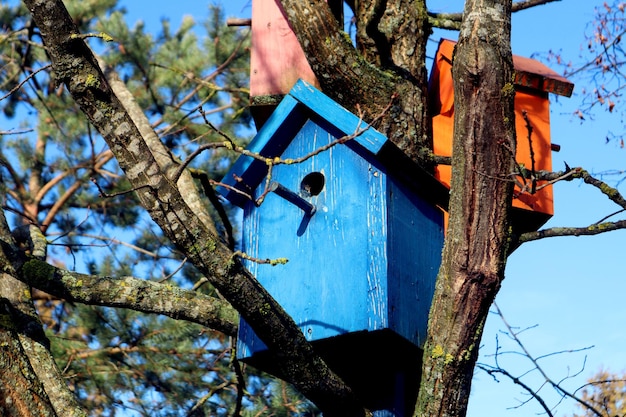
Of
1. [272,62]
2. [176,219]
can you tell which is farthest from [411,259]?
[272,62]

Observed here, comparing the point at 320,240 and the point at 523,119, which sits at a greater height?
the point at 523,119

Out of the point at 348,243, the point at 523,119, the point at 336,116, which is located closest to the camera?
the point at 348,243

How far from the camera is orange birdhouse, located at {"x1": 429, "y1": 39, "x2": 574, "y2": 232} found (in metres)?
3.98

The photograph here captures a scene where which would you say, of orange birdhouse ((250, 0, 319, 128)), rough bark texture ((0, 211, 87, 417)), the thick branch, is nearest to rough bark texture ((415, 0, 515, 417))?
the thick branch

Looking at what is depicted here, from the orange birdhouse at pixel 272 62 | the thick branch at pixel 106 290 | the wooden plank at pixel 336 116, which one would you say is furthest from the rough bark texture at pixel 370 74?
the thick branch at pixel 106 290

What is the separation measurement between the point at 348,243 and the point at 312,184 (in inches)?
14.8

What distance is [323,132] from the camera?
3596mm

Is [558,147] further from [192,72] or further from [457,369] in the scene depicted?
[192,72]

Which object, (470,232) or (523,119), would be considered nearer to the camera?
(470,232)

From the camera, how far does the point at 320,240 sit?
3398 mm

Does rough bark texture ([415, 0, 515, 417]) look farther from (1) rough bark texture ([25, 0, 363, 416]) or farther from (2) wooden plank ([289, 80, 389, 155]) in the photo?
(2) wooden plank ([289, 80, 389, 155])

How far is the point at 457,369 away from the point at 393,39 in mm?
1676

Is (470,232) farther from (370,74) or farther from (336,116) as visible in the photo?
(370,74)

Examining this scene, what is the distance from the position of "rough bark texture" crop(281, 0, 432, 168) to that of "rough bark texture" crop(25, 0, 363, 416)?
1045 millimetres
